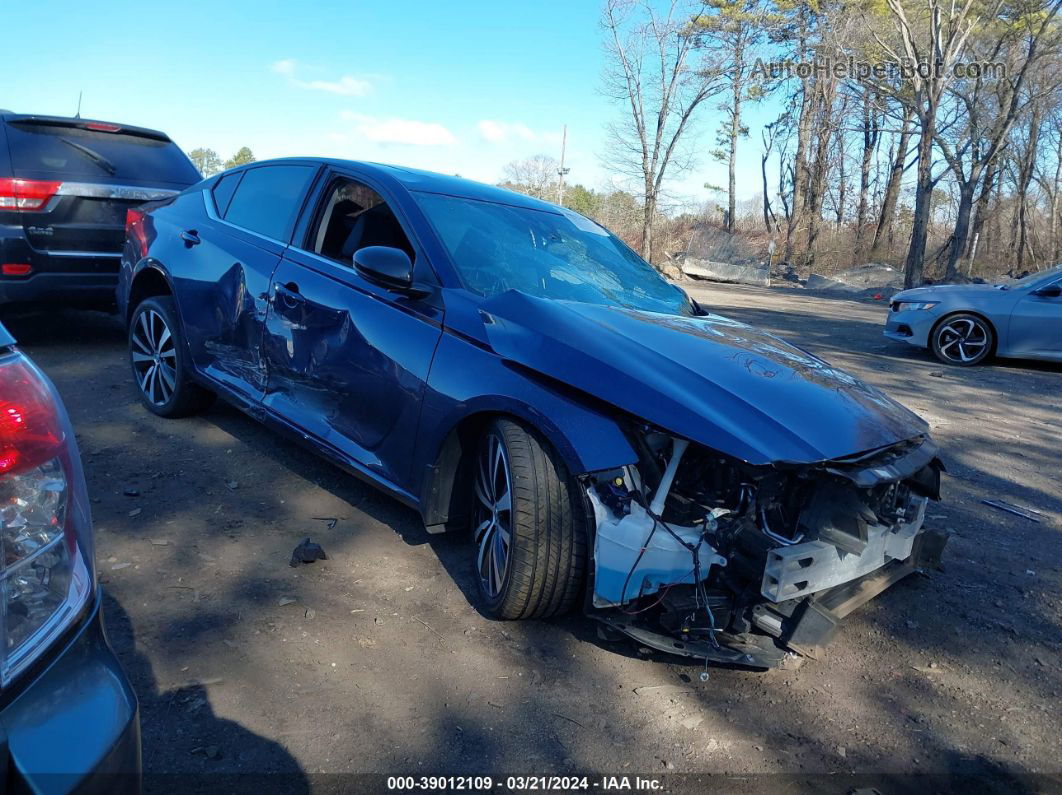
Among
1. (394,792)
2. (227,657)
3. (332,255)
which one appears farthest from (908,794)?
(332,255)

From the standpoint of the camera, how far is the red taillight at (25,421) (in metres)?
1.27

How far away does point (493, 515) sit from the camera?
10.1 feet

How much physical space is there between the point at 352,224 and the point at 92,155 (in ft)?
12.1

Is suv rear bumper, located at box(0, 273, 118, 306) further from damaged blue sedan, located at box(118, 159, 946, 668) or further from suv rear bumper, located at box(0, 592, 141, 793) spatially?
suv rear bumper, located at box(0, 592, 141, 793)

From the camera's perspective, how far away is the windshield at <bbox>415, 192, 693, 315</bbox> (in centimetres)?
356

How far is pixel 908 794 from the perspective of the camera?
2.34 m

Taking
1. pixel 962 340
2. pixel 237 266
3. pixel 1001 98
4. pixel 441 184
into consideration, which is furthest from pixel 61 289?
pixel 1001 98

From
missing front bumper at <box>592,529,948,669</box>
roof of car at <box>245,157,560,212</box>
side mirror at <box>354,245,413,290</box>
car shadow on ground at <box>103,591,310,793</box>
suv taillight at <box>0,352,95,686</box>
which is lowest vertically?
car shadow on ground at <box>103,591,310,793</box>

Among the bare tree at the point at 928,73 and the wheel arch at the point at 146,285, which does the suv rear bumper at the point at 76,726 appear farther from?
the bare tree at the point at 928,73

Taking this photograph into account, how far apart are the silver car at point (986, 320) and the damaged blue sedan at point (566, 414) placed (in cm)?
643

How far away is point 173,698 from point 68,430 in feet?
4.62

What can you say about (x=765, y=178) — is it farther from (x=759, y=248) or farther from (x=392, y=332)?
(x=392, y=332)

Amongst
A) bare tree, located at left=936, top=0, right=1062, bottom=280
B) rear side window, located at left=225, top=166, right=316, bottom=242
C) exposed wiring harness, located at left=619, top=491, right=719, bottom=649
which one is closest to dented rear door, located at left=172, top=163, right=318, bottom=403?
rear side window, located at left=225, top=166, right=316, bottom=242

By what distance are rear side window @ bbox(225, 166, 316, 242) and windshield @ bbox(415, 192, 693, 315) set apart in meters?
0.82
